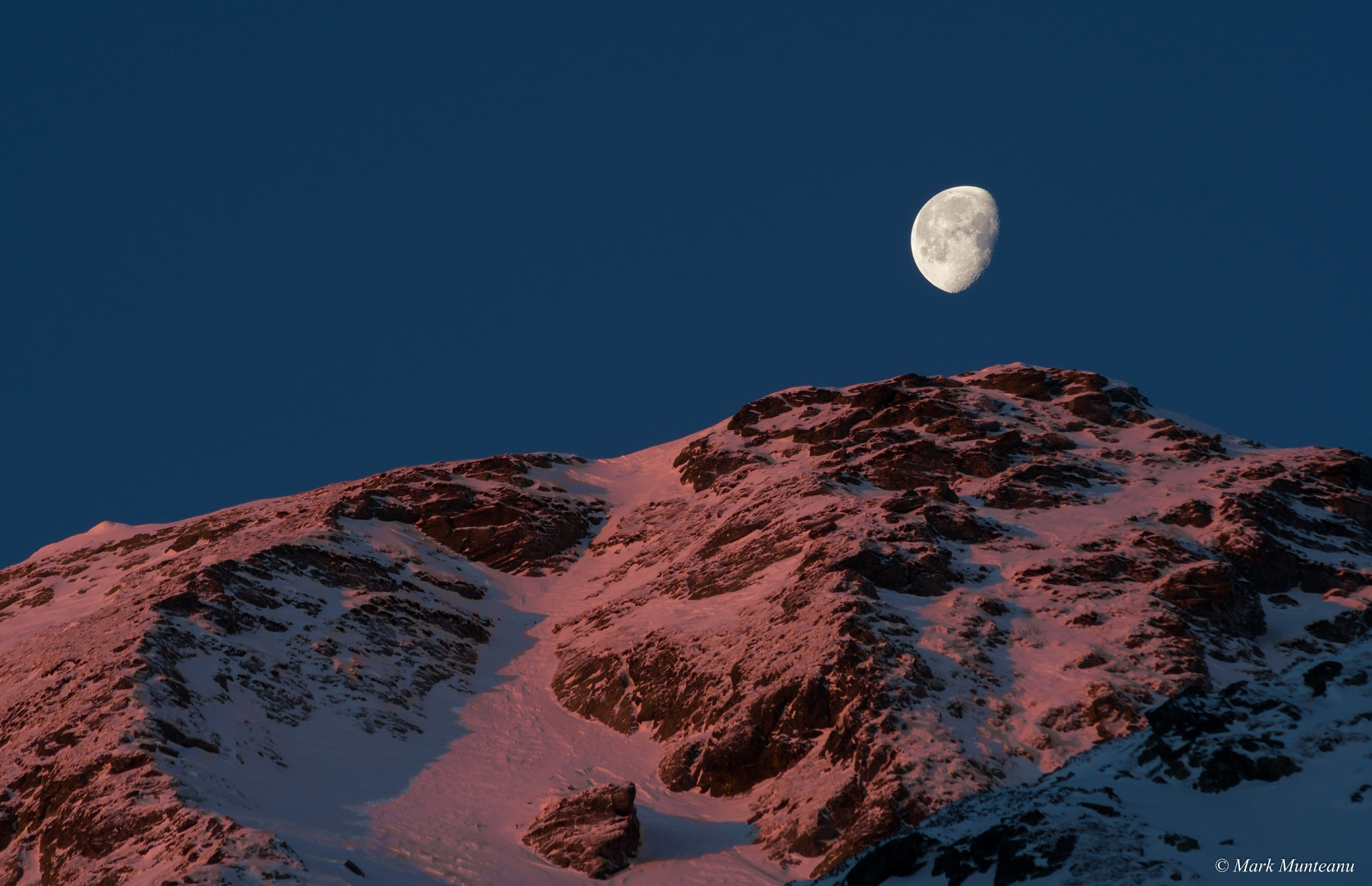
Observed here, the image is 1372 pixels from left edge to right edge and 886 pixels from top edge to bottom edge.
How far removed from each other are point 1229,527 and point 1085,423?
2838cm

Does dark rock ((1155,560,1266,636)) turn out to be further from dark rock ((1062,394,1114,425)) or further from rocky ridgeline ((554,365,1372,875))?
dark rock ((1062,394,1114,425))

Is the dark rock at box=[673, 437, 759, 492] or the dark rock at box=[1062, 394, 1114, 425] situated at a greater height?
the dark rock at box=[1062, 394, 1114, 425]

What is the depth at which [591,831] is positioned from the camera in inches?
1585

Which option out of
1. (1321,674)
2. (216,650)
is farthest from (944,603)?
(216,650)

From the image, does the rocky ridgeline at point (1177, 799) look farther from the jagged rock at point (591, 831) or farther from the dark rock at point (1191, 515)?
the dark rock at point (1191, 515)

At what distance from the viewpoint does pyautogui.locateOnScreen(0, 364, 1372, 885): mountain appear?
93.2 ft

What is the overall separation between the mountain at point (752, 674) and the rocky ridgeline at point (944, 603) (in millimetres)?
237

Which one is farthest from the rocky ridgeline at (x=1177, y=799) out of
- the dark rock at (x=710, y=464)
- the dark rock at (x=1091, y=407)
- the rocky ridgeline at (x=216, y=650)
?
the dark rock at (x=710, y=464)

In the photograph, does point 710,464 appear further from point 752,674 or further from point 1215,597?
point 1215,597

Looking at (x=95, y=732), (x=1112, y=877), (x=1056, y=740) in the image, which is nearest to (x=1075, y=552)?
(x=1056, y=740)

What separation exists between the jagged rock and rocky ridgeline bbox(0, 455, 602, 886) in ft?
32.4

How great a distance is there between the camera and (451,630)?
6775cm

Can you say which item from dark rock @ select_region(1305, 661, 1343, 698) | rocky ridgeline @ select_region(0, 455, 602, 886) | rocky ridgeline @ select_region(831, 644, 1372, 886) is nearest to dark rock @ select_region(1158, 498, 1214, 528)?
rocky ridgeline @ select_region(831, 644, 1372, 886)

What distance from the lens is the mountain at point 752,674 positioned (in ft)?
93.2
